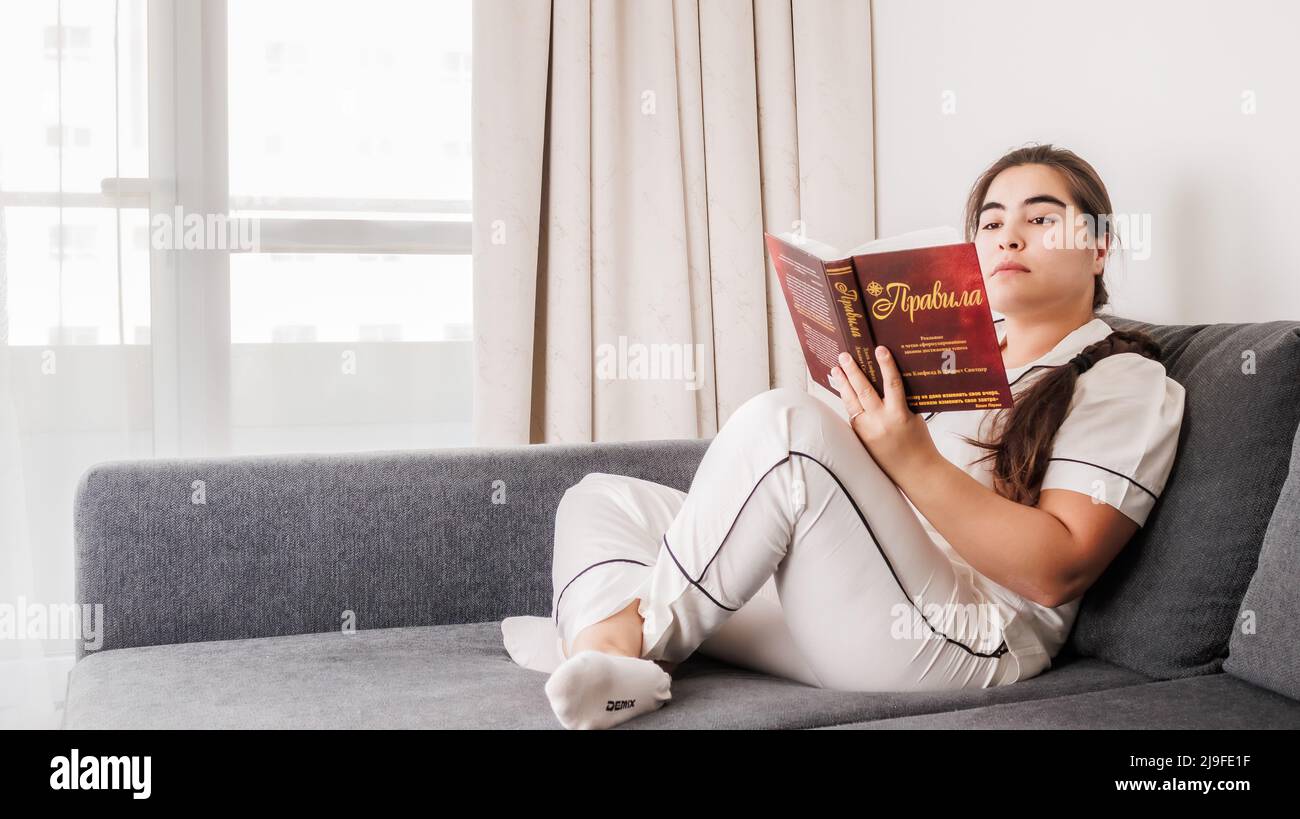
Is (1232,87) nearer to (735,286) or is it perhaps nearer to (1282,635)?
(1282,635)

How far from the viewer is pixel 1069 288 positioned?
1526mm

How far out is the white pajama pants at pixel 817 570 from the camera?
1.21 m

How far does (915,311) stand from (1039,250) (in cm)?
45

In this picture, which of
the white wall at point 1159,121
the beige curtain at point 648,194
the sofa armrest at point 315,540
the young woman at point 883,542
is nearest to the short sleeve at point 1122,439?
the young woman at point 883,542

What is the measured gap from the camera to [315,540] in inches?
66.0

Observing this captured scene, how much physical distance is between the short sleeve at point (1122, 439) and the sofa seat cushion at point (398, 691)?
0.24 meters

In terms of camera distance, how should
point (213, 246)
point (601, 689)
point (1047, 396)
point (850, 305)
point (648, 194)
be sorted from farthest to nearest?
1. point (648, 194)
2. point (213, 246)
3. point (1047, 396)
4. point (850, 305)
5. point (601, 689)

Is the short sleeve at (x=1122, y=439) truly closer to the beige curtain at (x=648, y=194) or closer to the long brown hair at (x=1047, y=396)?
the long brown hair at (x=1047, y=396)

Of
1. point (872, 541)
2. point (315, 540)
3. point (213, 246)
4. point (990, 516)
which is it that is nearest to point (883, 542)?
point (872, 541)

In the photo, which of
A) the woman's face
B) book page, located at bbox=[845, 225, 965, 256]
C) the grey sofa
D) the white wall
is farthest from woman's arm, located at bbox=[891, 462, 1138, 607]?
the white wall

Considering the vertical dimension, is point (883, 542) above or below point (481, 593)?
above

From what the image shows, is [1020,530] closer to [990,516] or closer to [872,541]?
[990,516]

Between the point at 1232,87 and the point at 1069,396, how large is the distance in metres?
0.64

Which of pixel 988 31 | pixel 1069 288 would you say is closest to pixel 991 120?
pixel 988 31
